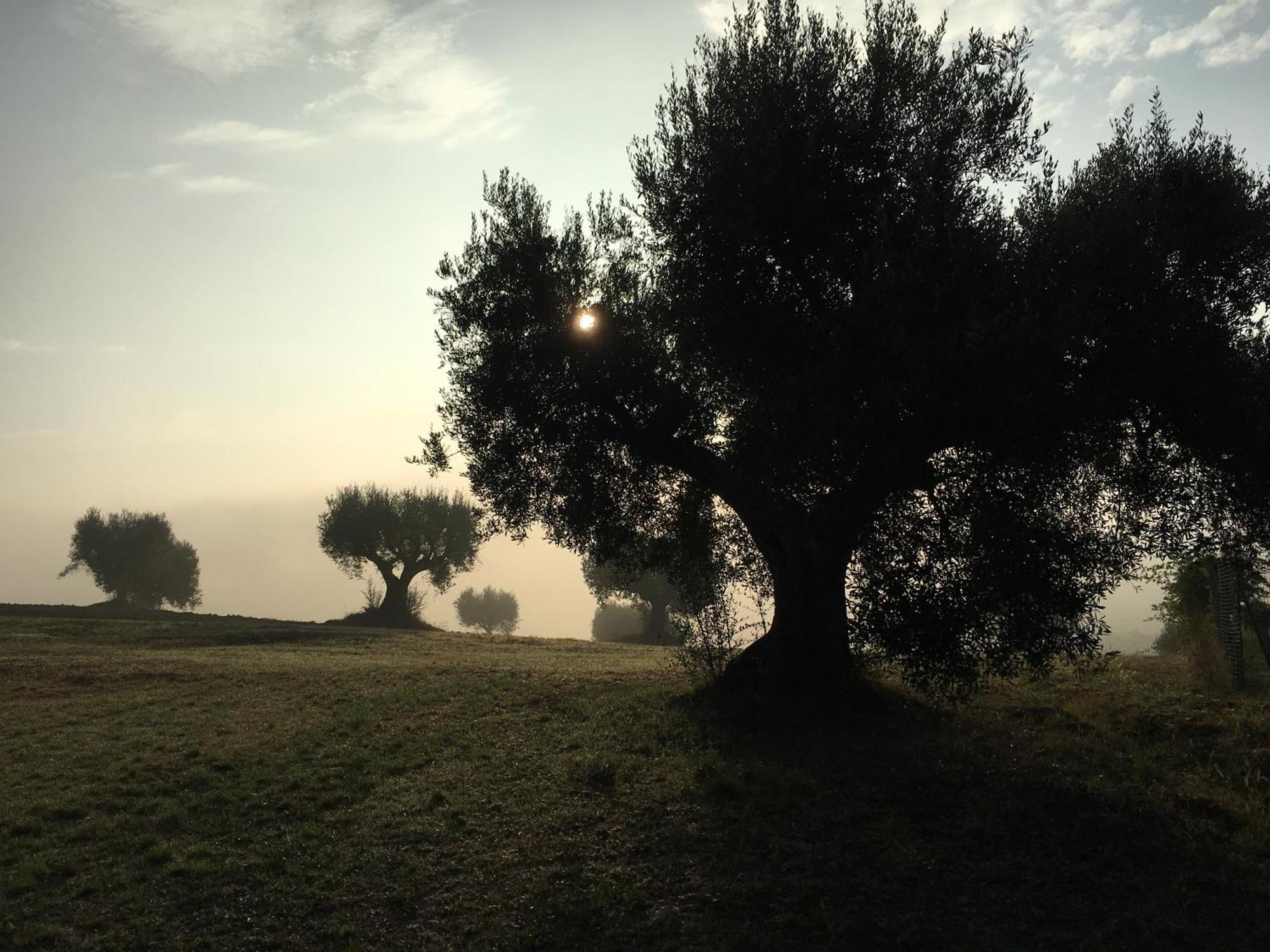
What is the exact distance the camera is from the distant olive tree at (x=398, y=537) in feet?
210

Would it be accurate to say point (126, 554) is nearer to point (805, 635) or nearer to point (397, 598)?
point (397, 598)

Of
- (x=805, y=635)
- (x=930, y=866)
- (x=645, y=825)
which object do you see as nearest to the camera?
(x=930, y=866)

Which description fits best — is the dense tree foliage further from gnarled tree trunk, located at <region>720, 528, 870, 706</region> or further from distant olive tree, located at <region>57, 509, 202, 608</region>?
distant olive tree, located at <region>57, 509, 202, 608</region>

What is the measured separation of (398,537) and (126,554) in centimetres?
3185

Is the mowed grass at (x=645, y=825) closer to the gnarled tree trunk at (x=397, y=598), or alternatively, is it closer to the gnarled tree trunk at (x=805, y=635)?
the gnarled tree trunk at (x=805, y=635)

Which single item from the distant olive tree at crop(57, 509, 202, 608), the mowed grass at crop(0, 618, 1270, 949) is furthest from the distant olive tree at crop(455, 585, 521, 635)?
the mowed grass at crop(0, 618, 1270, 949)

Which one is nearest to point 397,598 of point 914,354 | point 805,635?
point 805,635

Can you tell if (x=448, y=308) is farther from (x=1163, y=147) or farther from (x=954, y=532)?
(x=1163, y=147)

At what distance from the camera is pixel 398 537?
6500 centimetres

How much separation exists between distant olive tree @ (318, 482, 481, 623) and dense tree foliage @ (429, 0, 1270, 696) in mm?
49764

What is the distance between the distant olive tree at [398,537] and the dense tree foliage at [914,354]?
163 feet

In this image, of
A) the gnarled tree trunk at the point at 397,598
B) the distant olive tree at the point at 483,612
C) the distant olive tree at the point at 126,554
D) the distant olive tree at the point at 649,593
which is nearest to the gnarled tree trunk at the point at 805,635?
the distant olive tree at the point at 649,593

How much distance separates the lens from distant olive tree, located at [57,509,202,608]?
76.4 metres

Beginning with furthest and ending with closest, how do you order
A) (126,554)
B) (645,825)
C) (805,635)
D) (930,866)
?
(126,554) < (805,635) < (645,825) < (930,866)
